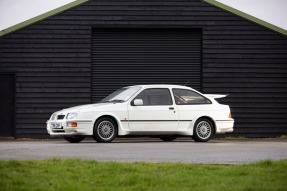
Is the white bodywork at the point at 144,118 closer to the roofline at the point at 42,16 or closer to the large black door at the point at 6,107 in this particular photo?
the large black door at the point at 6,107

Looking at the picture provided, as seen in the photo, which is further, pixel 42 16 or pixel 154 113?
pixel 42 16

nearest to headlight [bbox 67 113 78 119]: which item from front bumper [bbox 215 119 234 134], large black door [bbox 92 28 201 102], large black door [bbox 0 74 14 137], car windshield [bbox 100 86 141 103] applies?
car windshield [bbox 100 86 141 103]

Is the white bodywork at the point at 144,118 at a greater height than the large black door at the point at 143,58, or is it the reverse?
the large black door at the point at 143,58

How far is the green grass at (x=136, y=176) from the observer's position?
20.3 ft

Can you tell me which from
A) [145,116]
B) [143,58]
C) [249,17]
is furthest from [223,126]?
[249,17]

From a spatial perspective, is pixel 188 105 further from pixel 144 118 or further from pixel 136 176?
pixel 136 176

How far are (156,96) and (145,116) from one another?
0.73m

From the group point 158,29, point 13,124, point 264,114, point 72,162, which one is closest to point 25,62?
point 13,124

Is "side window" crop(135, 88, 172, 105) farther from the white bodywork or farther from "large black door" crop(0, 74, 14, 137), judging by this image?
"large black door" crop(0, 74, 14, 137)

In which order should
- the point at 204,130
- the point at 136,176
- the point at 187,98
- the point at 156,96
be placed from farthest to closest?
the point at 187,98, the point at 204,130, the point at 156,96, the point at 136,176

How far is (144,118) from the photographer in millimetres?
14750

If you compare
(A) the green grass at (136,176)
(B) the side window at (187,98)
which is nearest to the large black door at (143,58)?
(B) the side window at (187,98)

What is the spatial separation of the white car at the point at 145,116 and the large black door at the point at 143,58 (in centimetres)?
405

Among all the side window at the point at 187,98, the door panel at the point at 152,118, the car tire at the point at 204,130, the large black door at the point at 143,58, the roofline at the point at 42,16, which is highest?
the roofline at the point at 42,16
